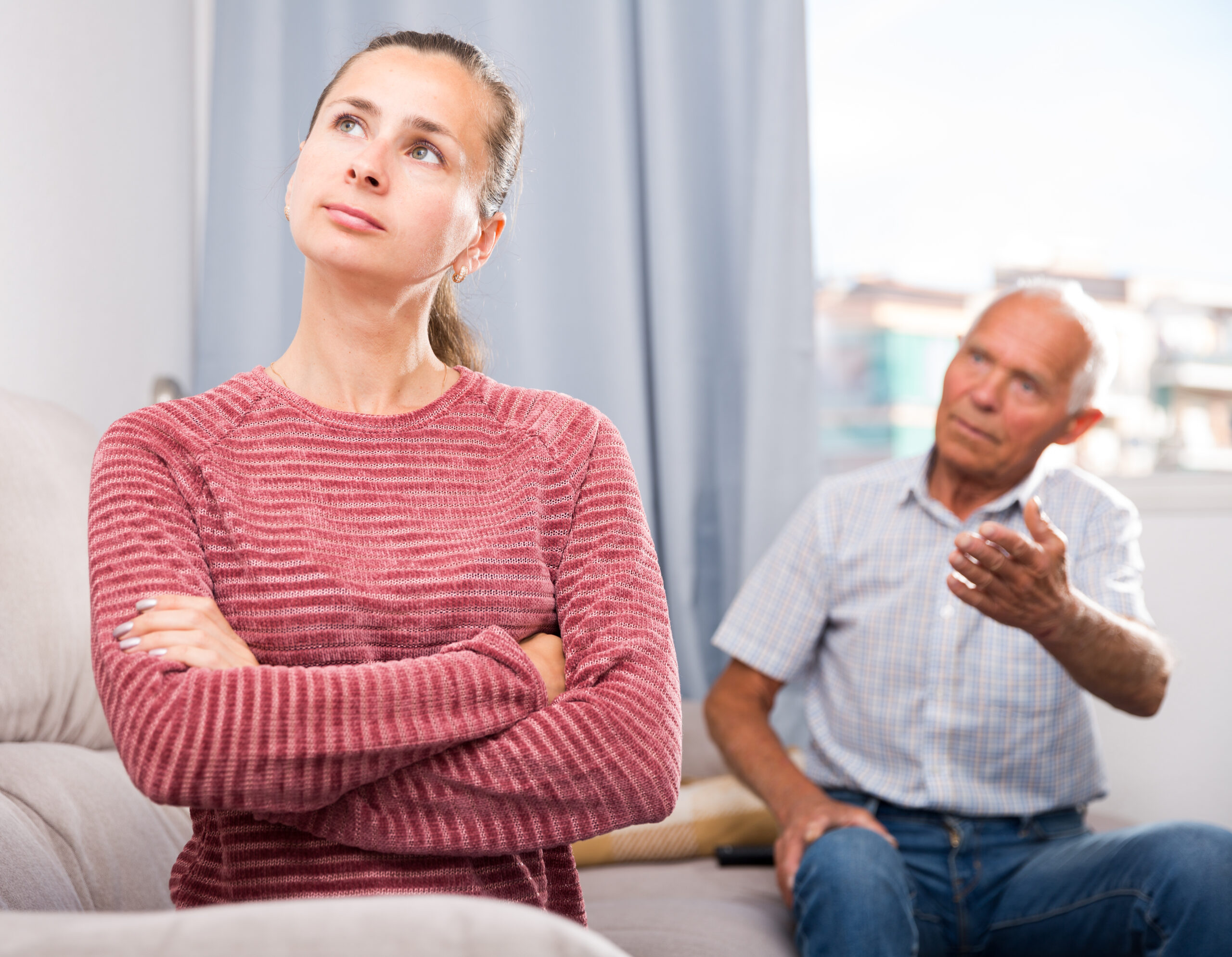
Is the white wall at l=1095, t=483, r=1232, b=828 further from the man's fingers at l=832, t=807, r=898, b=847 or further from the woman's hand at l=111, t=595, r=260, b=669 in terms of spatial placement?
the woman's hand at l=111, t=595, r=260, b=669

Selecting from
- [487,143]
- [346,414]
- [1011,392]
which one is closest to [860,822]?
[1011,392]

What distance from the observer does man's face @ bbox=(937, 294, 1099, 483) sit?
167cm

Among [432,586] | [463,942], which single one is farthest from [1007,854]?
A: [463,942]

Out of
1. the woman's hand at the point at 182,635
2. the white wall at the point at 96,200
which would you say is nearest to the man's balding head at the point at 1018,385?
the woman's hand at the point at 182,635

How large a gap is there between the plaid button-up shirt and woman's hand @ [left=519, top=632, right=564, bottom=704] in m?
0.76

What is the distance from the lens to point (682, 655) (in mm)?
2176

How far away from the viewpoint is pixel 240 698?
83cm

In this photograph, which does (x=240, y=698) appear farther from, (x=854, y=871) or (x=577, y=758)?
(x=854, y=871)

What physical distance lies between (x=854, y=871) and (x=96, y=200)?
1.63 metres

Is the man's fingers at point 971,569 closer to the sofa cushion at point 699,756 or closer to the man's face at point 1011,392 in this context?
the man's face at point 1011,392

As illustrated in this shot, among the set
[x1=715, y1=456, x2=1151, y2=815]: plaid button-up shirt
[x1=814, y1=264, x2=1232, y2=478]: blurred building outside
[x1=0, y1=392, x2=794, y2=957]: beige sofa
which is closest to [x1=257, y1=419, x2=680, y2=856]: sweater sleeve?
[x1=0, y1=392, x2=794, y2=957]: beige sofa

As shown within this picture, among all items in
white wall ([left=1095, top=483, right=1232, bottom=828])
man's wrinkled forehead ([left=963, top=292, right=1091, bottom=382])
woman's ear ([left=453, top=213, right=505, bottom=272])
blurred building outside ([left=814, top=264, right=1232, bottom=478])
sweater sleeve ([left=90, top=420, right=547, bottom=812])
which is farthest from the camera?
blurred building outside ([left=814, top=264, right=1232, bottom=478])

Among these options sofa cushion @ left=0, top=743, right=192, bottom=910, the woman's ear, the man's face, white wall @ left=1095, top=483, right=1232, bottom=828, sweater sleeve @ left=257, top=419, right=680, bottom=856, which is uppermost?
the woman's ear

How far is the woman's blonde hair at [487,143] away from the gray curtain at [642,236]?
906mm
